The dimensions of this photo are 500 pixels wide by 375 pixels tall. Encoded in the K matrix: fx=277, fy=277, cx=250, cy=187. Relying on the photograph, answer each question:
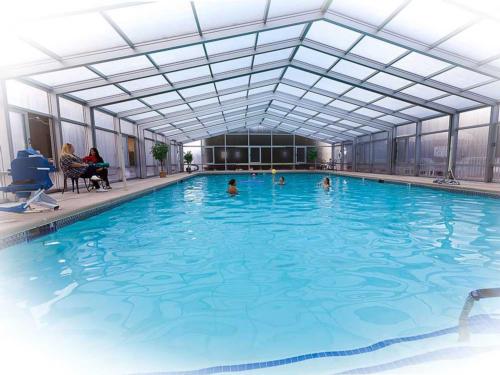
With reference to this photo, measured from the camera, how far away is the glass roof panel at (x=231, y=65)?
9.40 meters

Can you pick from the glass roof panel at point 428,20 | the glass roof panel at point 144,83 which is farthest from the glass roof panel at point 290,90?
the glass roof panel at point 428,20

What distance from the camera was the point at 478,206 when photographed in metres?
6.86

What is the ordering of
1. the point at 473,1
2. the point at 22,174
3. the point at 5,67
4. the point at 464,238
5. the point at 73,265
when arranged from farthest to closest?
the point at 5,67 < the point at 473,1 < the point at 22,174 < the point at 464,238 < the point at 73,265

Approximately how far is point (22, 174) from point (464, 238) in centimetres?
721

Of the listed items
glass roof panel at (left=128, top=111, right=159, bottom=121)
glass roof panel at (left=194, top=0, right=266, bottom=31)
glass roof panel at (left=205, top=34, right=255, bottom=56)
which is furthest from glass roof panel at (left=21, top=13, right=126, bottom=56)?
glass roof panel at (left=128, top=111, right=159, bottom=121)

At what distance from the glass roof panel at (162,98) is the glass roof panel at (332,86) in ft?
20.3

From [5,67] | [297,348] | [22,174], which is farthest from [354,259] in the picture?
[5,67]

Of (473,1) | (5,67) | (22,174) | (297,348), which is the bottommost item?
(297,348)

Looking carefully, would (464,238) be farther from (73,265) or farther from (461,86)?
(461,86)

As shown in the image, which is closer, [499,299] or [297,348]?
[297,348]

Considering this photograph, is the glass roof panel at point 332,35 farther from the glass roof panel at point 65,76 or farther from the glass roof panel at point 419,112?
the glass roof panel at point 65,76

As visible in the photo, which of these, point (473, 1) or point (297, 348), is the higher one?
point (473, 1)

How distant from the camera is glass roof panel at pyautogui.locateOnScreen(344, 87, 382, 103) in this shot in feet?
39.2

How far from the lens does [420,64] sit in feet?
28.6
